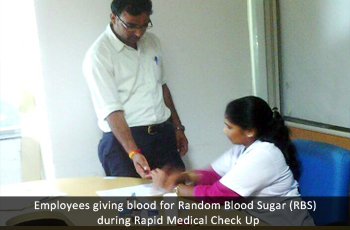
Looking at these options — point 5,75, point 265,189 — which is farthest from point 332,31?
point 5,75

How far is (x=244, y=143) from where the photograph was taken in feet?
6.41

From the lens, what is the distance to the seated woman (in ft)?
5.80

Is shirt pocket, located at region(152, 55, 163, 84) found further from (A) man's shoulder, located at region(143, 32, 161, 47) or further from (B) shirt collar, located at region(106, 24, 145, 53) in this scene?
(B) shirt collar, located at region(106, 24, 145, 53)

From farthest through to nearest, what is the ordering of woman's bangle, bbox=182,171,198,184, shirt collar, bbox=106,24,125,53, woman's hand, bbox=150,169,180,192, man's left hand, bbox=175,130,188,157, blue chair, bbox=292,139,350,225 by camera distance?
1. man's left hand, bbox=175,130,188,157
2. shirt collar, bbox=106,24,125,53
3. woman's bangle, bbox=182,171,198,184
4. woman's hand, bbox=150,169,180,192
5. blue chair, bbox=292,139,350,225

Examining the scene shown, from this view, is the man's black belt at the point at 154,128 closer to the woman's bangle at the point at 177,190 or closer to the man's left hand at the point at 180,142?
the man's left hand at the point at 180,142

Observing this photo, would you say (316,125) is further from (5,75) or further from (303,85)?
(5,75)

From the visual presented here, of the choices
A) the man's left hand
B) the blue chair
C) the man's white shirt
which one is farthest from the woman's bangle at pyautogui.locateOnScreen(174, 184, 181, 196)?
the man's left hand

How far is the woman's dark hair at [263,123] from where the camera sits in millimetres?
1891

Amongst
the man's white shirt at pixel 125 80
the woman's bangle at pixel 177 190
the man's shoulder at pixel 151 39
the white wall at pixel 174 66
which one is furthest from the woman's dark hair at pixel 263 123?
the white wall at pixel 174 66

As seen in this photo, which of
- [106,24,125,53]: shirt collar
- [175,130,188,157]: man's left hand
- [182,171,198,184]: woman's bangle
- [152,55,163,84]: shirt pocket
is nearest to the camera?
[182,171,198,184]: woman's bangle

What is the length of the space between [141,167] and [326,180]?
0.88 meters

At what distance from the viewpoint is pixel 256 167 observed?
1.78 meters

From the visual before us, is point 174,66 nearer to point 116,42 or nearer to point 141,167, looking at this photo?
point 116,42

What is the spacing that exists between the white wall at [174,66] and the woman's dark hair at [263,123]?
4.40 ft
